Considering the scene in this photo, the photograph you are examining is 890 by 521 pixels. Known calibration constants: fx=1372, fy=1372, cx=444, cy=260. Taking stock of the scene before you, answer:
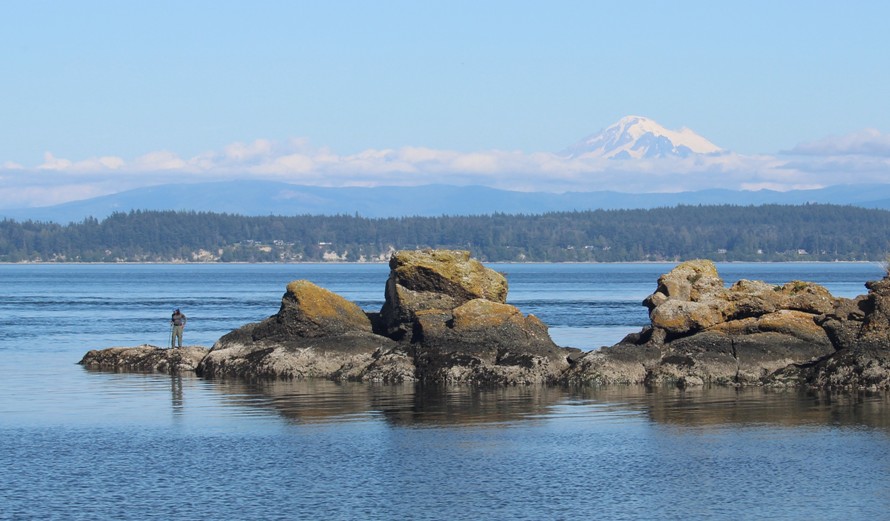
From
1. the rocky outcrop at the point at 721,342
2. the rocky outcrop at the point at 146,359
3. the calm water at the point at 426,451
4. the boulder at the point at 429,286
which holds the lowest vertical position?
the calm water at the point at 426,451

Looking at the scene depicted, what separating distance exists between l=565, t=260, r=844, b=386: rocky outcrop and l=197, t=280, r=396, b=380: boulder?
7.03 meters

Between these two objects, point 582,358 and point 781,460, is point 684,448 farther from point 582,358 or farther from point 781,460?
point 582,358

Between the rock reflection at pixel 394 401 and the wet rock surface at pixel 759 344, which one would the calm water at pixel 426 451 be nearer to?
the rock reflection at pixel 394 401

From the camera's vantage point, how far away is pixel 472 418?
1307 inches

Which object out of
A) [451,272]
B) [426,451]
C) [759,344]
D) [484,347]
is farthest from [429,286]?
[426,451]

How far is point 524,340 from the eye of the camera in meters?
41.8

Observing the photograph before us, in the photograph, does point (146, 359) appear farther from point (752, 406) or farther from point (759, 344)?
point (752, 406)

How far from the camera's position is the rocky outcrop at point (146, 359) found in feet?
150

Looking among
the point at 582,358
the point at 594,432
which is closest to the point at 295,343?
the point at 582,358

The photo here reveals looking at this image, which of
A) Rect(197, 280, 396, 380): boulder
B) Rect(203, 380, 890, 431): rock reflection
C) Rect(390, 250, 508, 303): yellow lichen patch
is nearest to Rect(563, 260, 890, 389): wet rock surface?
Rect(203, 380, 890, 431): rock reflection

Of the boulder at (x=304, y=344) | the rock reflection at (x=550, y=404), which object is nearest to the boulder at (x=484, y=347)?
the rock reflection at (x=550, y=404)

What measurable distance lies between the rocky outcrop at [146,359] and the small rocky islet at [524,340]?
0.08 m

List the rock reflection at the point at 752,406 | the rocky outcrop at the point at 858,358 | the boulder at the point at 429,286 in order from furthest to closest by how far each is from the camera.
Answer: the boulder at the point at 429,286
the rocky outcrop at the point at 858,358
the rock reflection at the point at 752,406

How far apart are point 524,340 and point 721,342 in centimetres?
590
